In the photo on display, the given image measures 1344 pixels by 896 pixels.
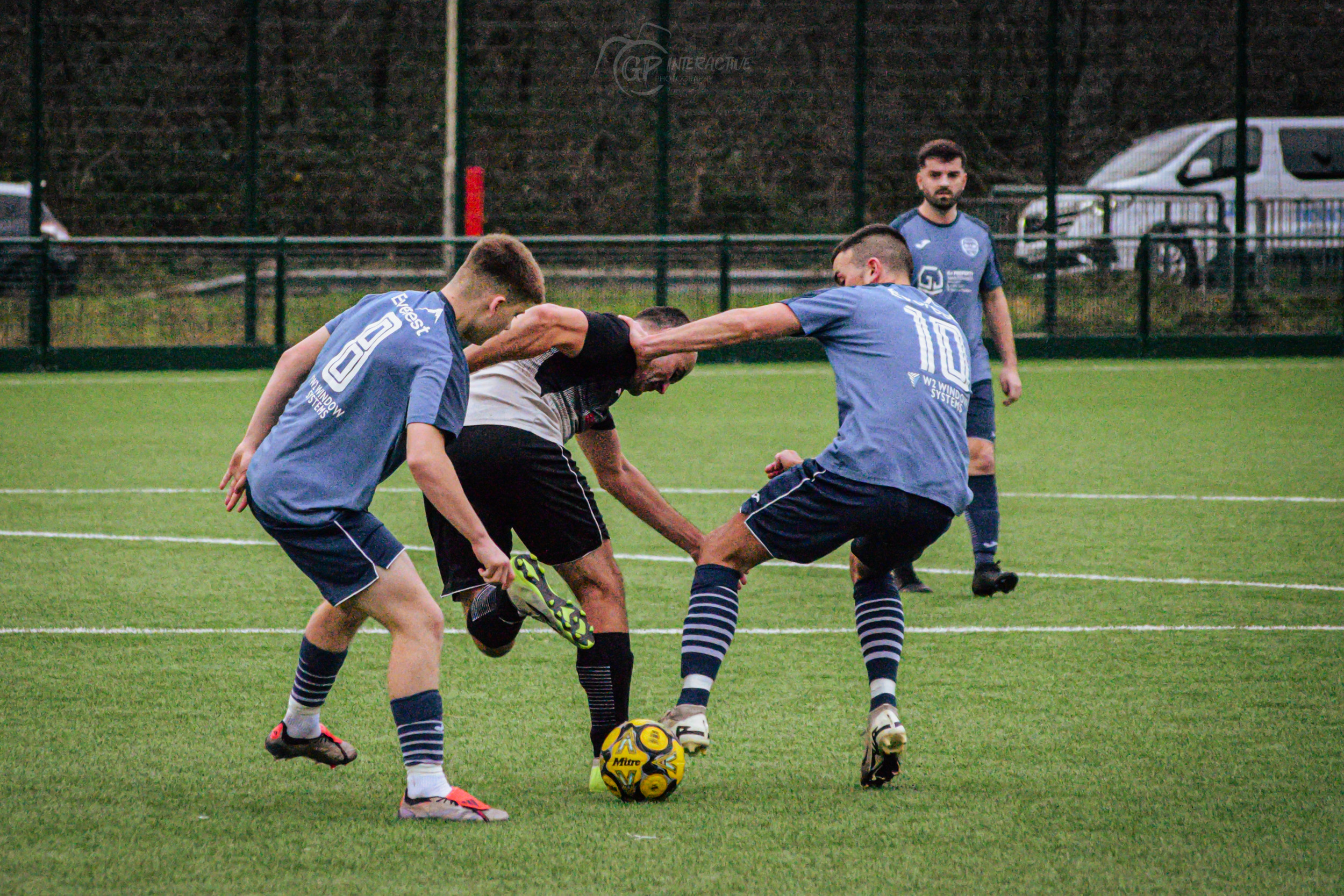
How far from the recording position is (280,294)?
1864 cm

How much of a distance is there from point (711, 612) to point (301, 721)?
1235mm

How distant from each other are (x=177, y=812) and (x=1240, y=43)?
20.6 m

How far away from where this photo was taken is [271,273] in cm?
1855

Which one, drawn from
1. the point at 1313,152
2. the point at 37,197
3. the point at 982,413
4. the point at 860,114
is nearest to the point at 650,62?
the point at 860,114

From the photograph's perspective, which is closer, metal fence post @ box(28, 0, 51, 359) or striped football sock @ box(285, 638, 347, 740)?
striped football sock @ box(285, 638, 347, 740)

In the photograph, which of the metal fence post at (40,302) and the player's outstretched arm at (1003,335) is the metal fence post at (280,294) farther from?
the player's outstretched arm at (1003,335)

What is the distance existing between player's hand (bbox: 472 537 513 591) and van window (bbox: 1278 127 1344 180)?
71.5ft

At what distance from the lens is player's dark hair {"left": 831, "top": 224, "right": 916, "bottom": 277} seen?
520 cm

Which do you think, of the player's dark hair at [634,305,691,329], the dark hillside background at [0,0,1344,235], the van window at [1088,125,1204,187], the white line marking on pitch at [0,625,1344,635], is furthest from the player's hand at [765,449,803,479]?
the van window at [1088,125,1204,187]

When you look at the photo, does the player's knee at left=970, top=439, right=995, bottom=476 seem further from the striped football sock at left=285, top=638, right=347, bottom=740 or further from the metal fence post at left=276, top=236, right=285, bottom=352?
the metal fence post at left=276, top=236, right=285, bottom=352

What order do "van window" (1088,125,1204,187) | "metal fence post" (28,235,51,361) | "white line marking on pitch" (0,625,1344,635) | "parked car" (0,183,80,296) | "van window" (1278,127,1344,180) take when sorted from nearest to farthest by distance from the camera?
"white line marking on pitch" (0,625,1344,635), "parked car" (0,183,80,296), "metal fence post" (28,235,51,361), "van window" (1088,125,1204,187), "van window" (1278,127,1344,180)

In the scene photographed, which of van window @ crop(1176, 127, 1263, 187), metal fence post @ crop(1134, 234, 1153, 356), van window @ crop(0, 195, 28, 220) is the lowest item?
metal fence post @ crop(1134, 234, 1153, 356)

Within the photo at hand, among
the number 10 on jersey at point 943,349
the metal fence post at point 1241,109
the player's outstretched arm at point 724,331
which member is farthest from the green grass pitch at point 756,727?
the metal fence post at point 1241,109

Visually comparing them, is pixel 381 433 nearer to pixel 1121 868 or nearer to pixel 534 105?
pixel 1121 868
